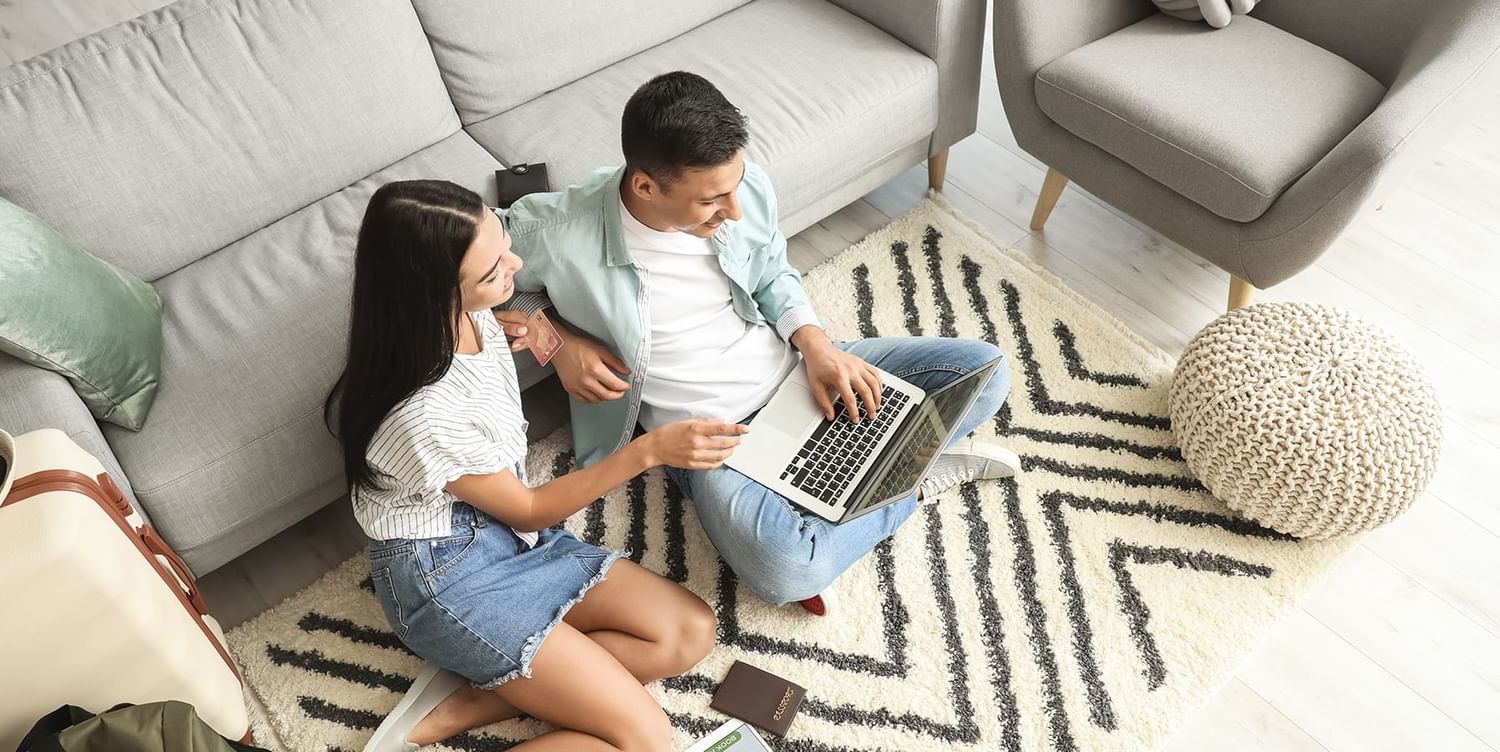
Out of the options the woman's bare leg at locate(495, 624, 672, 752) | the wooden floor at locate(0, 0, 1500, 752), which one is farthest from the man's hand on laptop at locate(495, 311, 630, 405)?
the wooden floor at locate(0, 0, 1500, 752)

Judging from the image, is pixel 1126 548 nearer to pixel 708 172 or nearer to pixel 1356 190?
pixel 1356 190

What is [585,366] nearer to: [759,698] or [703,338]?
[703,338]

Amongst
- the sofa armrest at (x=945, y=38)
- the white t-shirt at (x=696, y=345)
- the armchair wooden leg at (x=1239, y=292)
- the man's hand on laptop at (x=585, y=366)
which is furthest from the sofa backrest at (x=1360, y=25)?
the man's hand on laptop at (x=585, y=366)

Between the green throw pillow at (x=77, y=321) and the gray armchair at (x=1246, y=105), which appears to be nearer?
the green throw pillow at (x=77, y=321)

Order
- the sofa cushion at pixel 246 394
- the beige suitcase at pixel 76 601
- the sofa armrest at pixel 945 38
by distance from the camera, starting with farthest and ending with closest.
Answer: the sofa armrest at pixel 945 38 < the sofa cushion at pixel 246 394 < the beige suitcase at pixel 76 601

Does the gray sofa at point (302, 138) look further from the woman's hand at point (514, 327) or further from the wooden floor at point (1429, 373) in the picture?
the woman's hand at point (514, 327)

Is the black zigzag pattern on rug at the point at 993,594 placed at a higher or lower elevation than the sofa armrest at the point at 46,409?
lower

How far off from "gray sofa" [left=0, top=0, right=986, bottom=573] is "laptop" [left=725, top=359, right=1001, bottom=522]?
0.56 meters

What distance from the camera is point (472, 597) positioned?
4.75 ft

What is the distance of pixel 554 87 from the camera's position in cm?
213

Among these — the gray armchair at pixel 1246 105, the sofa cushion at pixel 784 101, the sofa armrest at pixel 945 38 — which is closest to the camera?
the gray armchair at pixel 1246 105

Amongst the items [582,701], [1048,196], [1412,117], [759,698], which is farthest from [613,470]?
[1412,117]

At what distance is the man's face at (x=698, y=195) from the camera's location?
142 cm

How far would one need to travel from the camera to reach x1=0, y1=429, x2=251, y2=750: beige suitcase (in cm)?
119
